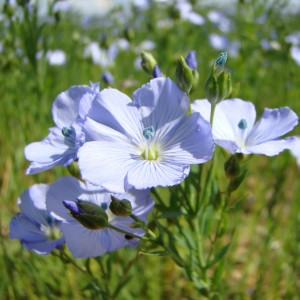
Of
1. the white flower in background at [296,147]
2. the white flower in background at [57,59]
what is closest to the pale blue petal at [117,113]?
the white flower in background at [296,147]

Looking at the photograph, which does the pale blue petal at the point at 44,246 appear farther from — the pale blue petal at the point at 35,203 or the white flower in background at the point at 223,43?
the white flower in background at the point at 223,43

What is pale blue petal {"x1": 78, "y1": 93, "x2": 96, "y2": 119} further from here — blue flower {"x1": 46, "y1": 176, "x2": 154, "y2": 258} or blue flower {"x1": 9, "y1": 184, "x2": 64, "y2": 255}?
blue flower {"x1": 9, "y1": 184, "x2": 64, "y2": 255}

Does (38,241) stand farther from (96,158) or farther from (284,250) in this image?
(284,250)

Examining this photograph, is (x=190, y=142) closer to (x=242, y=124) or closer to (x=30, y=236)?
(x=242, y=124)

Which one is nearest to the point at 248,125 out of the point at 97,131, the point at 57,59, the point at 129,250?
the point at 97,131

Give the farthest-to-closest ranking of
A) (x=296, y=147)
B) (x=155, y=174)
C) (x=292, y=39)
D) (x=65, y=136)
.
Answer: (x=292, y=39)
(x=296, y=147)
(x=65, y=136)
(x=155, y=174)
